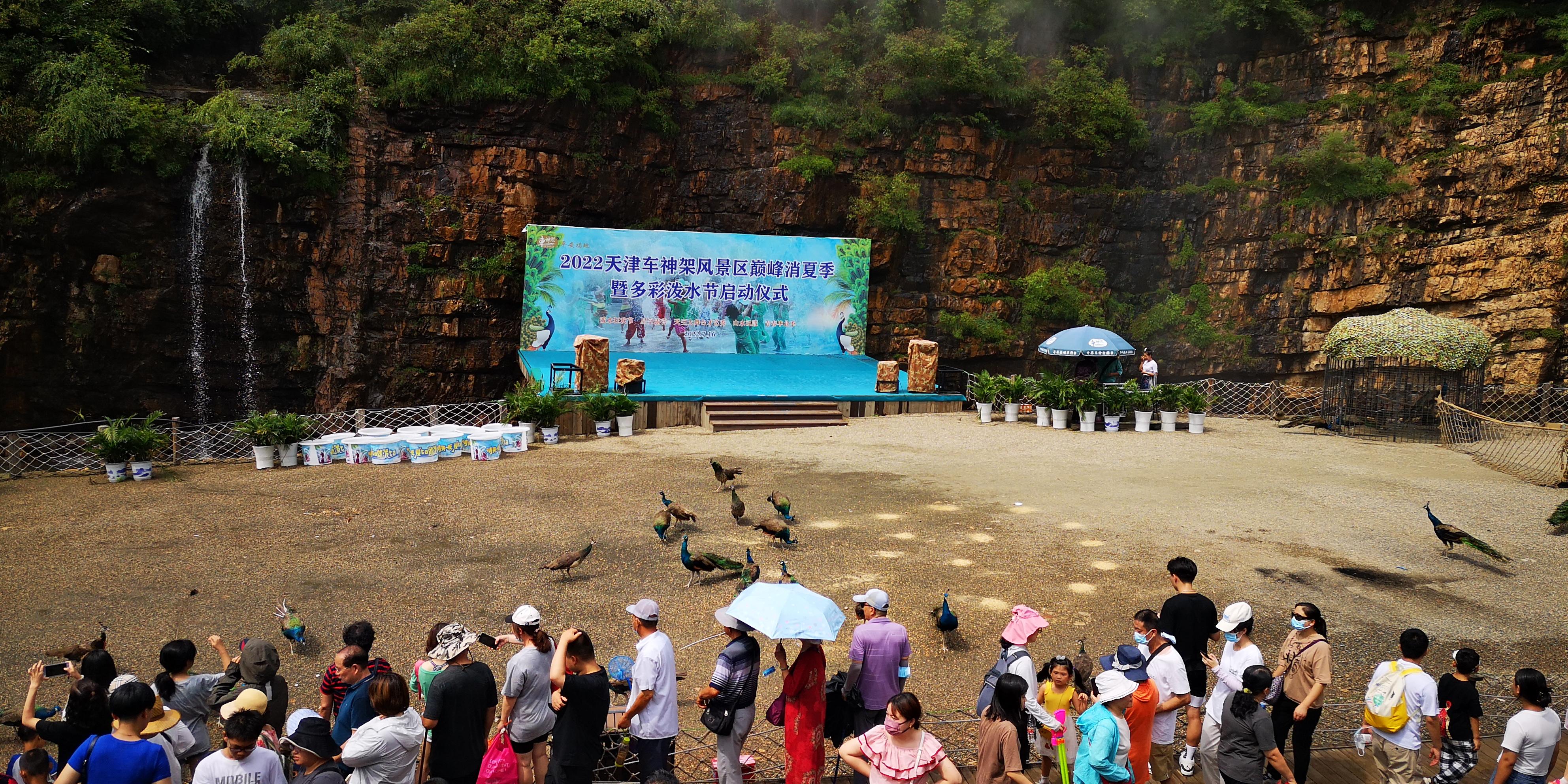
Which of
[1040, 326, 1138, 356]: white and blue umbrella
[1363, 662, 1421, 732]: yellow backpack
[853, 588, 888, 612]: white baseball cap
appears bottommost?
[1363, 662, 1421, 732]: yellow backpack

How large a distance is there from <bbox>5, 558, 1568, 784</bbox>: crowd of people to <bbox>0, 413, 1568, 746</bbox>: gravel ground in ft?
6.35

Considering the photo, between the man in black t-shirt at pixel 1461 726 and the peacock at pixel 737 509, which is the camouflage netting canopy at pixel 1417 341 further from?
the man in black t-shirt at pixel 1461 726

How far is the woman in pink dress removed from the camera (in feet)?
14.2

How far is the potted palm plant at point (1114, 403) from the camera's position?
18906mm

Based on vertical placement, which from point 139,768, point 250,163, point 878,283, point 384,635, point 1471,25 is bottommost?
point 384,635

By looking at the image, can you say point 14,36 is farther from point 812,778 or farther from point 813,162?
point 812,778

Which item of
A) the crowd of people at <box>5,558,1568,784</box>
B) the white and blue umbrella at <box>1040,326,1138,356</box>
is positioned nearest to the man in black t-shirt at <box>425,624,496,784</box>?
the crowd of people at <box>5,558,1568,784</box>

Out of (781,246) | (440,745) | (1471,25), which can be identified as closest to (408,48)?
(781,246)

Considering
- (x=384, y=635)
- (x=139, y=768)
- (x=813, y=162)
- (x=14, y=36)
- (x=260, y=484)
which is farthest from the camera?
(x=813, y=162)

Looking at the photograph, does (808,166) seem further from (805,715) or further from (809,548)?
(805,715)

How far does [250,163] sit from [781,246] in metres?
13.3

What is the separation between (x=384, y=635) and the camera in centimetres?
827

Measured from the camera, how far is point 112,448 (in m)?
13.4

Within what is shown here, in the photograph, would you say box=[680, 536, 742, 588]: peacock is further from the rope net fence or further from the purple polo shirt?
the rope net fence
